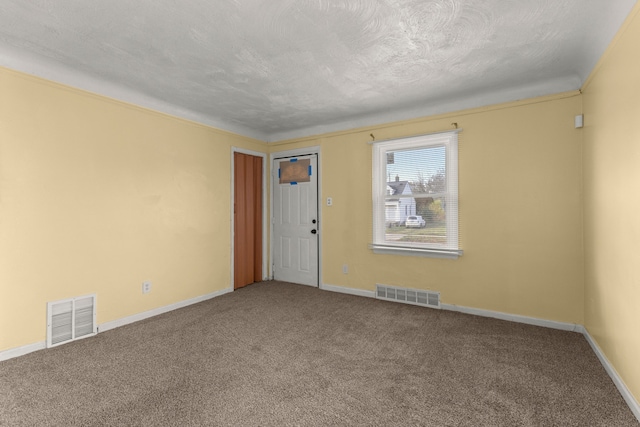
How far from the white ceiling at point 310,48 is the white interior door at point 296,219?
145 centimetres

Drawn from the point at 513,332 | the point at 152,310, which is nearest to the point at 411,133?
the point at 513,332

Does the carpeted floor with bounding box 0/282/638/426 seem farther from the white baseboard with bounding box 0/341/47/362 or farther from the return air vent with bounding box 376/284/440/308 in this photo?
the return air vent with bounding box 376/284/440/308

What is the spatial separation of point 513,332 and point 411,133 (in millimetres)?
2652

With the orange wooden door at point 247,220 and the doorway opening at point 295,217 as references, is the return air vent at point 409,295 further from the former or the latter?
the orange wooden door at point 247,220

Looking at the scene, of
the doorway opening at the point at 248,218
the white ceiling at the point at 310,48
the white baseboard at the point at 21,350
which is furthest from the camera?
the doorway opening at the point at 248,218

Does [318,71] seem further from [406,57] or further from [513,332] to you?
[513,332]

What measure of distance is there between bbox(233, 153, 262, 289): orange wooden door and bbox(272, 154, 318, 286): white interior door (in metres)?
0.30

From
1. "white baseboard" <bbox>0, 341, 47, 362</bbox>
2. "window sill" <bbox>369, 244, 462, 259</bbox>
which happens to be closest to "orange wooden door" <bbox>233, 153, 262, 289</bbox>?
"window sill" <bbox>369, 244, 462, 259</bbox>

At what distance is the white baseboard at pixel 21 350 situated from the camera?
8.41 ft

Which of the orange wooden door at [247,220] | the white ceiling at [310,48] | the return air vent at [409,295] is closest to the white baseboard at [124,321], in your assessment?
the orange wooden door at [247,220]

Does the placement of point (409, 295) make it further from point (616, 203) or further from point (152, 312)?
point (152, 312)

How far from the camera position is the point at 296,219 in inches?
203

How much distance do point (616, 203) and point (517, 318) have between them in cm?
175

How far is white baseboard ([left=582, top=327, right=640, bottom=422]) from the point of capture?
1.86 metres
